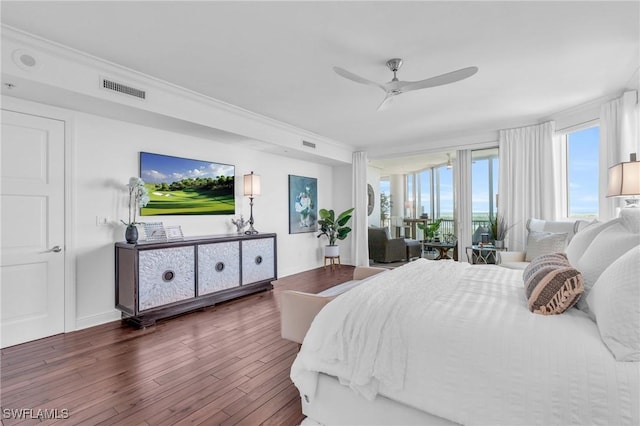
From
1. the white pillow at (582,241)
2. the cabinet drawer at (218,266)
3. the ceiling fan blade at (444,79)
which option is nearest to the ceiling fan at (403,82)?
the ceiling fan blade at (444,79)

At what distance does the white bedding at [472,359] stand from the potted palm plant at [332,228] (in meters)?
4.54

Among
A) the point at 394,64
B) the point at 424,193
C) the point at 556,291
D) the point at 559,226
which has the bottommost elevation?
the point at 556,291

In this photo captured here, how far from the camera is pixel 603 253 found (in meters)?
1.63

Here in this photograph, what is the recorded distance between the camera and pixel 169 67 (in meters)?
2.97

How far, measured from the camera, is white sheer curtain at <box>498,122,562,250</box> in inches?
180

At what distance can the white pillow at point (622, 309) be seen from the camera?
44.5 inches

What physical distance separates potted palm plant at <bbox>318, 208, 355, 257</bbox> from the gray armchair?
88cm

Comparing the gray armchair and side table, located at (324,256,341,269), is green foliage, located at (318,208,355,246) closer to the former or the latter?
side table, located at (324,256,341,269)

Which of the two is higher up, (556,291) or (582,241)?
(582,241)

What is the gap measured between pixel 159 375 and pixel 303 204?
440cm

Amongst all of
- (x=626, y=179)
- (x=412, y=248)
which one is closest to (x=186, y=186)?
(x=626, y=179)

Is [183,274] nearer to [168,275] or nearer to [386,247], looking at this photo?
[168,275]

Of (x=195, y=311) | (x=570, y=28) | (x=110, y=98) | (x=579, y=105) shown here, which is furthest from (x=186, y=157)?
(x=579, y=105)
